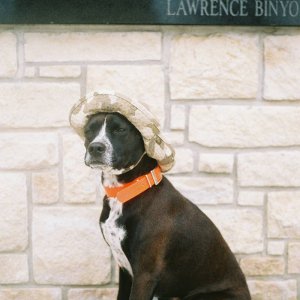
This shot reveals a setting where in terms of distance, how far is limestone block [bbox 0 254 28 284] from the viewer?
12.3 feet

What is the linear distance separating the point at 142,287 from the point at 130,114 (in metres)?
0.80

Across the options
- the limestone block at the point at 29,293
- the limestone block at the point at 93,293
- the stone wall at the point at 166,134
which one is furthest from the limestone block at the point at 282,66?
the limestone block at the point at 29,293

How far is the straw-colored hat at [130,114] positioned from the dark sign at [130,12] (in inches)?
35.0

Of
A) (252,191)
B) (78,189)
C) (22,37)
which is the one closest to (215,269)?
(252,191)

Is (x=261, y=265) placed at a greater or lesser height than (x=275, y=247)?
lesser

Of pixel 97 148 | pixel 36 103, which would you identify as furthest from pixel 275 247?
pixel 36 103

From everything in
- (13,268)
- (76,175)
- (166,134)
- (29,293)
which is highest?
(166,134)

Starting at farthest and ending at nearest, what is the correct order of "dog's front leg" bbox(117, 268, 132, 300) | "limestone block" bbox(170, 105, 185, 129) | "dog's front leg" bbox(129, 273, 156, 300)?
"limestone block" bbox(170, 105, 185, 129)
"dog's front leg" bbox(117, 268, 132, 300)
"dog's front leg" bbox(129, 273, 156, 300)

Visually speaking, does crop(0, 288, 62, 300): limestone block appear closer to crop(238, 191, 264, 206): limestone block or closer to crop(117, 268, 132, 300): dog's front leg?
crop(117, 268, 132, 300): dog's front leg

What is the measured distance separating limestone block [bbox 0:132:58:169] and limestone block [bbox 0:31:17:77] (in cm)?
40

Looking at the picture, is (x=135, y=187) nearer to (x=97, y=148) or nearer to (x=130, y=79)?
(x=97, y=148)

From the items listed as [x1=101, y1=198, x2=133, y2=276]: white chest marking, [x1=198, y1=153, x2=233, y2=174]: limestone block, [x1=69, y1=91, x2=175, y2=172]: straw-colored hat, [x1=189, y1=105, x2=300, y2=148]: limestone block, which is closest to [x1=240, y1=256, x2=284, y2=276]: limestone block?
[x1=198, y1=153, x2=233, y2=174]: limestone block

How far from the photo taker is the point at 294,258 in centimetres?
380

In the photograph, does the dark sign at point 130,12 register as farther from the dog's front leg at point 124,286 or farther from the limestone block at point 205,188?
the dog's front leg at point 124,286
